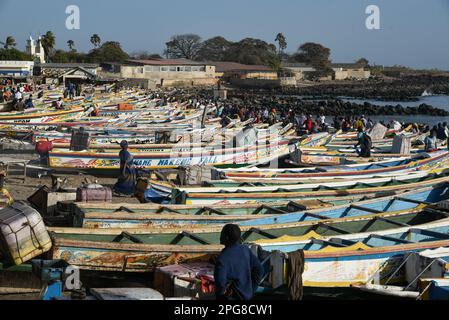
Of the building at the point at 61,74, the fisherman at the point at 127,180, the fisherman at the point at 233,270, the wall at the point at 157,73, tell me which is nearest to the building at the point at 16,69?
the building at the point at 61,74

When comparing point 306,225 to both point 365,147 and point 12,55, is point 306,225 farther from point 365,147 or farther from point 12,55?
point 12,55

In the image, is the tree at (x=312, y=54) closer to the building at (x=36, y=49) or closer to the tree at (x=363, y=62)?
the tree at (x=363, y=62)

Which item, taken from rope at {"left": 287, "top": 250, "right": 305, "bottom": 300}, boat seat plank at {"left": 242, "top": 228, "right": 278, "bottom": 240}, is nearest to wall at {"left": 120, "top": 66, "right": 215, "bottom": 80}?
boat seat plank at {"left": 242, "top": 228, "right": 278, "bottom": 240}

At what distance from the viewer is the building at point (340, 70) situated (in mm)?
105062

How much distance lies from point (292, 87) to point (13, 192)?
75.0m

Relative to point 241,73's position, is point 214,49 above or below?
above

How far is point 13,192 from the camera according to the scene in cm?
1418

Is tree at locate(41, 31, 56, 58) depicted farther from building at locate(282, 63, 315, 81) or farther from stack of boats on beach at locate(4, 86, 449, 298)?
stack of boats on beach at locate(4, 86, 449, 298)

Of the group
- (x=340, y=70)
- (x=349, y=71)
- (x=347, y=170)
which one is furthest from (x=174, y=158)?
(x=349, y=71)

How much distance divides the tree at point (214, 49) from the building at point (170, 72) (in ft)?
118

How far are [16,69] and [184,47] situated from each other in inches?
2521

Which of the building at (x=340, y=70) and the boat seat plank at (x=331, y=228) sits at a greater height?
the building at (x=340, y=70)

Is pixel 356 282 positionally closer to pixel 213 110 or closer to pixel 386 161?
pixel 386 161

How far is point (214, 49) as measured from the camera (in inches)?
4712
